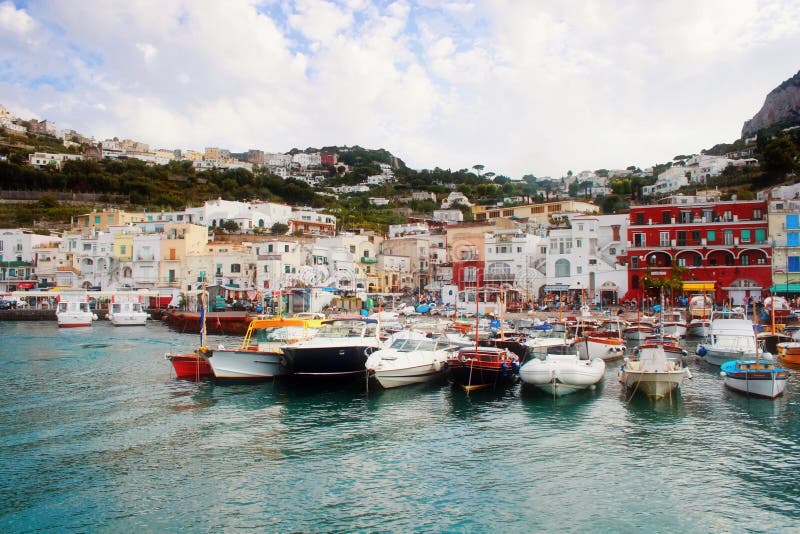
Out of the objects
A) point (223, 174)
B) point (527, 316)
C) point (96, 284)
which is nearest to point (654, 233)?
point (527, 316)

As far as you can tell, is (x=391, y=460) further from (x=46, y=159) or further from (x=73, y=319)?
(x=46, y=159)

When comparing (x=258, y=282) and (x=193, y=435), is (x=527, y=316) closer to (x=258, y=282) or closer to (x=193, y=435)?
(x=258, y=282)

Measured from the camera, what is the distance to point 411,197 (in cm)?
13712

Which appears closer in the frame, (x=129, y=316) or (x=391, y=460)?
(x=391, y=460)

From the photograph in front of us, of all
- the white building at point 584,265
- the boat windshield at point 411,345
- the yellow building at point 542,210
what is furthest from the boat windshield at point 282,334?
the yellow building at point 542,210

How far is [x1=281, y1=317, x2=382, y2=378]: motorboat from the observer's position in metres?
26.2

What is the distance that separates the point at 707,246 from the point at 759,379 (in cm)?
3981

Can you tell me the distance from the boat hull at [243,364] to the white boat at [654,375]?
14587 mm

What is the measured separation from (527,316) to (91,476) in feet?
139

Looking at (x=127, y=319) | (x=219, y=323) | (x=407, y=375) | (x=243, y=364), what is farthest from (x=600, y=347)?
(x=127, y=319)

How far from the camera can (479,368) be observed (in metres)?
25.4

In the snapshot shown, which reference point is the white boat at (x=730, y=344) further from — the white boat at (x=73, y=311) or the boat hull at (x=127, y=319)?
the white boat at (x=73, y=311)

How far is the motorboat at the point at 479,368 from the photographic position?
25406mm

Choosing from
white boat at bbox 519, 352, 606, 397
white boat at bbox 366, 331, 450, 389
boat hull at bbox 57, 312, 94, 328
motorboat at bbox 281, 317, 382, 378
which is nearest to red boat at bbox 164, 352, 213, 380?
motorboat at bbox 281, 317, 382, 378
